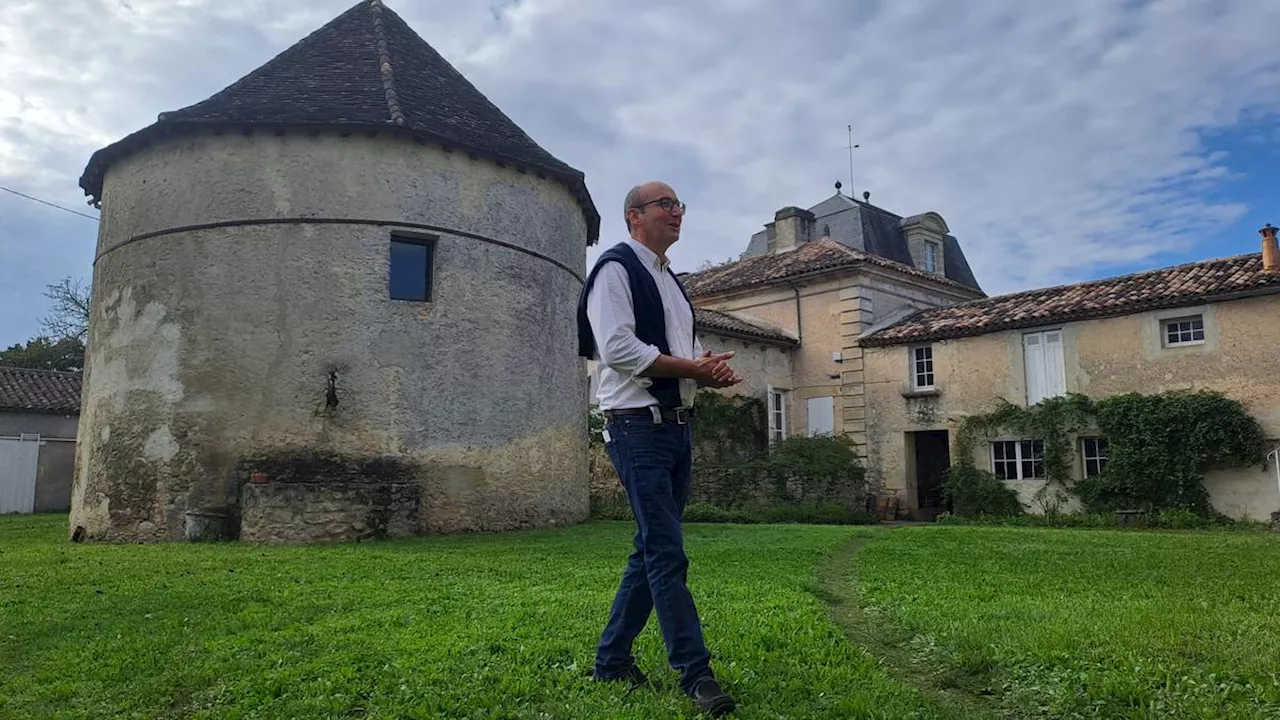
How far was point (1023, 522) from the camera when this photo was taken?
17.1 meters

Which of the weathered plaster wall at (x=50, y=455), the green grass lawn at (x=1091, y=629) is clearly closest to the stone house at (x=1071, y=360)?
the green grass lawn at (x=1091, y=629)

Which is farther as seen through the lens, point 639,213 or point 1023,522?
point 1023,522

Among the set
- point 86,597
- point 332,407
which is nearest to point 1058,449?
point 332,407

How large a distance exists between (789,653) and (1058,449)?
15386mm

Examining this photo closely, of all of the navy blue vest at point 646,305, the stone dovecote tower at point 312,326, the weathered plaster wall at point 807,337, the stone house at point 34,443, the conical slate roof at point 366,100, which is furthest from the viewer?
the stone house at point 34,443

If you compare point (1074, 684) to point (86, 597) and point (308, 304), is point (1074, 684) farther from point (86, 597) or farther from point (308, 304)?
point (308, 304)

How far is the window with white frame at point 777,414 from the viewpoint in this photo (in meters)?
21.5

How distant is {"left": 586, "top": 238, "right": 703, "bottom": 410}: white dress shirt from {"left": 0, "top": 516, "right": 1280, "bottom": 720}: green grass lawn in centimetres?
113

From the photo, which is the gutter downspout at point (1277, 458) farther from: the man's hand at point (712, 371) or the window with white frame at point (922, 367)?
the man's hand at point (712, 371)

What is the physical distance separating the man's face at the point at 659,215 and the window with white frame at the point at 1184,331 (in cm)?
1583

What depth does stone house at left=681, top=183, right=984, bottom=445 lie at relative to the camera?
21.2 metres

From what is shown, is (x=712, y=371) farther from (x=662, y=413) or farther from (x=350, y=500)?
(x=350, y=500)

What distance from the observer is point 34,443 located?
23.6 metres

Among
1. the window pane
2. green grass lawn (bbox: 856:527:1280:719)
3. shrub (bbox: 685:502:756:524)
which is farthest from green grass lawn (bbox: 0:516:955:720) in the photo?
shrub (bbox: 685:502:756:524)
